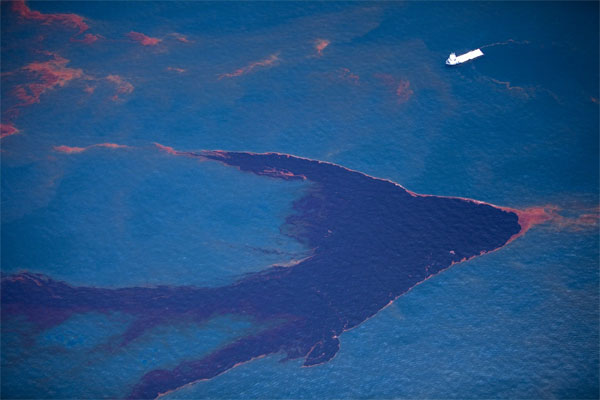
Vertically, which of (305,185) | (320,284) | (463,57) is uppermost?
(463,57)

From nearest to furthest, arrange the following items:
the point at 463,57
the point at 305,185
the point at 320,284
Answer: the point at 320,284
the point at 305,185
the point at 463,57

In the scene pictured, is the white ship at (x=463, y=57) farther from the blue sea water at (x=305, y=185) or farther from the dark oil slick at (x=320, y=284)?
the dark oil slick at (x=320, y=284)

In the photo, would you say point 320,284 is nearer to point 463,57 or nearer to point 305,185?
point 305,185

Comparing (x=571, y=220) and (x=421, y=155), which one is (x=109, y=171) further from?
(x=571, y=220)

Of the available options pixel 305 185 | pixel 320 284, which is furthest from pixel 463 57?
pixel 320 284

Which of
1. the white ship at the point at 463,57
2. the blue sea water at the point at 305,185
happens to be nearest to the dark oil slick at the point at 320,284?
the blue sea water at the point at 305,185
